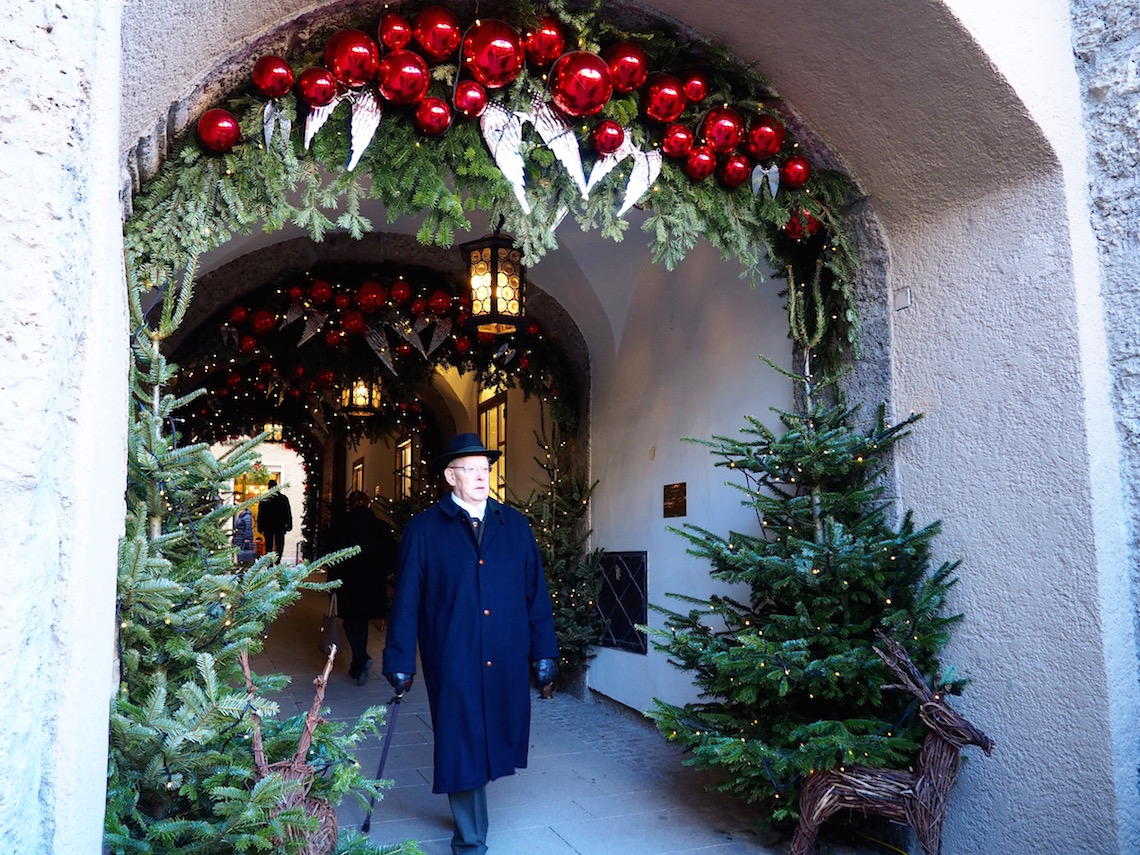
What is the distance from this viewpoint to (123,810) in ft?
7.66

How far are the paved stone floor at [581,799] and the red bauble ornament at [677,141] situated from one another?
290cm

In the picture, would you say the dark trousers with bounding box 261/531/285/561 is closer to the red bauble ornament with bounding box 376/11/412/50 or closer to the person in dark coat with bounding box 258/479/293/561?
the person in dark coat with bounding box 258/479/293/561

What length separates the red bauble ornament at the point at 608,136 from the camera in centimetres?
342

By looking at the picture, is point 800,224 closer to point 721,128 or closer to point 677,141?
point 721,128

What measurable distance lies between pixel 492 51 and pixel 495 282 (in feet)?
5.82

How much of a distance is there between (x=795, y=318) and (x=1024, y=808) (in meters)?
2.26

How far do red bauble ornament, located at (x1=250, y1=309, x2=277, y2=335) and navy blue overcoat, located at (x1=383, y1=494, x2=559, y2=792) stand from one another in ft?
10.7

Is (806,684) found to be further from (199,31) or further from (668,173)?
(199,31)

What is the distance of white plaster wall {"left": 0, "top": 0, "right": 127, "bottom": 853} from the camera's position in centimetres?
148

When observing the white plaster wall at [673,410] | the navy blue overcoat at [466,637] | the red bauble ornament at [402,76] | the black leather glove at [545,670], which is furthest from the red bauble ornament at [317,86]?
the white plaster wall at [673,410]

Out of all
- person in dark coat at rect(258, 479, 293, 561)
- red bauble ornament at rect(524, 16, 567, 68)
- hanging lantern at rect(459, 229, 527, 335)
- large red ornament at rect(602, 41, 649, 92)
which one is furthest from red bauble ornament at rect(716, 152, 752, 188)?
person in dark coat at rect(258, 479, 293, 561)

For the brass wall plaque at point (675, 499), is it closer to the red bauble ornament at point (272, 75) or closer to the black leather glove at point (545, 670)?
the black leather glove at point (545, 670)

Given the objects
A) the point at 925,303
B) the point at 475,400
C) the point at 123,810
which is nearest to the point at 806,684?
the point at 925,303

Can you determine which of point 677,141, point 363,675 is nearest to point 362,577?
point 363,675
